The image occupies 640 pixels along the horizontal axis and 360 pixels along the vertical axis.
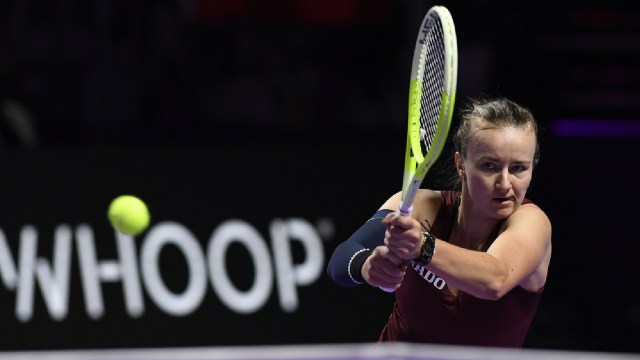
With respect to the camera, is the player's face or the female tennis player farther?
the player's face

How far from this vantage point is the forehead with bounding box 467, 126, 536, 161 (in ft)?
11.1

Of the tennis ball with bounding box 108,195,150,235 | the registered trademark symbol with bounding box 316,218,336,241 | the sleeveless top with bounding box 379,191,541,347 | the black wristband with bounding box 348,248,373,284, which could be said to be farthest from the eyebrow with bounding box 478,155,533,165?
the registered trademark symbol with bounding box 316,218,336,241

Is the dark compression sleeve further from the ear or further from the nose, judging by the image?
the nose

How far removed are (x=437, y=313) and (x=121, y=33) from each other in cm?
524

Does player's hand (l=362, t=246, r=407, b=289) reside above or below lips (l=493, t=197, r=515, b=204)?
below

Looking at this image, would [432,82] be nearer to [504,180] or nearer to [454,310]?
[504,180]

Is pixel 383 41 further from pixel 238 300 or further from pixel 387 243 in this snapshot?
pixel 387 243

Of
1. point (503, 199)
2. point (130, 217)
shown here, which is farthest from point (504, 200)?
point (130, 217)

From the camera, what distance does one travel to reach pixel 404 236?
3199 millimetres

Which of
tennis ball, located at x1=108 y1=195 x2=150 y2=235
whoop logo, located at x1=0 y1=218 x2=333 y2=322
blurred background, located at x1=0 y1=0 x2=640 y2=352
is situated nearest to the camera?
tennis ball, located at x1=108 y1=195 x2=150 y2=235

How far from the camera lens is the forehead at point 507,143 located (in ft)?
11.1

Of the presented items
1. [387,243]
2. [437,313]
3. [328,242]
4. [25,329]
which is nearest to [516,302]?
[437,313]

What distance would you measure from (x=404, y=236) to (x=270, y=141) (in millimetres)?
4212

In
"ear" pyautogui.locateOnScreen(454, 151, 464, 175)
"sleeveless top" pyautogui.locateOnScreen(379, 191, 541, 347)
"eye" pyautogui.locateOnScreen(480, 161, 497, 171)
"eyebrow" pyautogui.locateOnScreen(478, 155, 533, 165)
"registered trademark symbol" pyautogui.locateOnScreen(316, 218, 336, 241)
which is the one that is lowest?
"registered trademark symbol" pyautogui.locateOnScreen(316, 218, 336, 241)
